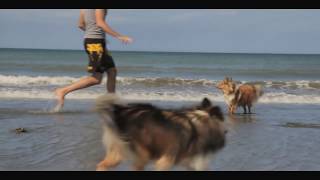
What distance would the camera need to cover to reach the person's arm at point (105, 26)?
5.18m

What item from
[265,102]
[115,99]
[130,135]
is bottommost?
[265,102]

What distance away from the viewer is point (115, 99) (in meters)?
3.56

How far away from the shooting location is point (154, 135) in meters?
3.53

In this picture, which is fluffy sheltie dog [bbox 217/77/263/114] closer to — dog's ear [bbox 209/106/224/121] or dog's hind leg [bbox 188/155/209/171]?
dog's ear [bbox 209/106/224/121]

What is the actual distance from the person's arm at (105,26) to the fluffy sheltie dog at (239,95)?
5.62 meters

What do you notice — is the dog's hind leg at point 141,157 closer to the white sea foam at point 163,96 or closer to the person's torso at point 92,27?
the person's torso at point 92,27

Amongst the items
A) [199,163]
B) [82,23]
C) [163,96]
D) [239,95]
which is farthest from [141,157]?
[163,96]

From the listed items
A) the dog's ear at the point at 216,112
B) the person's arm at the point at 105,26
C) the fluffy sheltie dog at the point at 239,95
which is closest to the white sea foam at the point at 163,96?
the fluffy sheltie dog at the point at 239,95

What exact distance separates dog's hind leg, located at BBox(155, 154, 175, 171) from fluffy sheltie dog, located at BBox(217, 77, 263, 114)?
275 inches

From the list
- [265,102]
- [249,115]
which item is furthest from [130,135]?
[265,102]

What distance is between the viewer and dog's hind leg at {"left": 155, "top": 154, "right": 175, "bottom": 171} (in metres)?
3.59

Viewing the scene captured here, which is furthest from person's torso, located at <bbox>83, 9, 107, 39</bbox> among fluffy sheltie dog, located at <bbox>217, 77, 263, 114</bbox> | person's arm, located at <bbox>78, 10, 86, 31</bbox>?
fluffy sheltie dog, located at <bbox>217, 77, 263, 114</bbox>

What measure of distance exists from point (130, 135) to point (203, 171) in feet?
2.38
